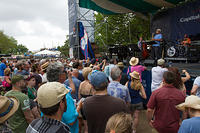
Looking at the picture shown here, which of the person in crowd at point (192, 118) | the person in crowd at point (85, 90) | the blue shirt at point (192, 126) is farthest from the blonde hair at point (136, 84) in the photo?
the blue shirt at point (192, 126)

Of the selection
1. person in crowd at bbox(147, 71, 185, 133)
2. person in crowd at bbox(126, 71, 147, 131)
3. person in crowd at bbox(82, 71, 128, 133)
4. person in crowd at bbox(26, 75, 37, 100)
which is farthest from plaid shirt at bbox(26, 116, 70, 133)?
person in crowd at bbox(126, 71, 147, 131)

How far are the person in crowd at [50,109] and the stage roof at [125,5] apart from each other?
10037 mm

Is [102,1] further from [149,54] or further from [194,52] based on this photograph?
[194,52]

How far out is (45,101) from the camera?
1302 mm

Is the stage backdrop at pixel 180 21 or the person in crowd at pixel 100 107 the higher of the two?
the stage backdrop at pixel 180 21

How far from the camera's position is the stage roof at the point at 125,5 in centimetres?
1045

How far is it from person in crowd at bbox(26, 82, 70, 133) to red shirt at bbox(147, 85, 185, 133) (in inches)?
66.0

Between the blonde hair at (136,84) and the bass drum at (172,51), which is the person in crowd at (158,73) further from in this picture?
the bass drum at (172,51)

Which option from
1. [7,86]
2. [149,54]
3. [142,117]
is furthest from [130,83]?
[149,54]

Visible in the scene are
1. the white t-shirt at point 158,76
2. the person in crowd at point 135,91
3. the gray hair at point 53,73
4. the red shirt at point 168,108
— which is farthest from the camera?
the white t-shirt at point 158,76

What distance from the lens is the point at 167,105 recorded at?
7.84 ft

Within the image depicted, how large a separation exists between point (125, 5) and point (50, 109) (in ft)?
36.2

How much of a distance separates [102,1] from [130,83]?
832 cm

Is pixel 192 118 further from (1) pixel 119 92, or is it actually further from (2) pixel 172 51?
(2) pixel 172 51
